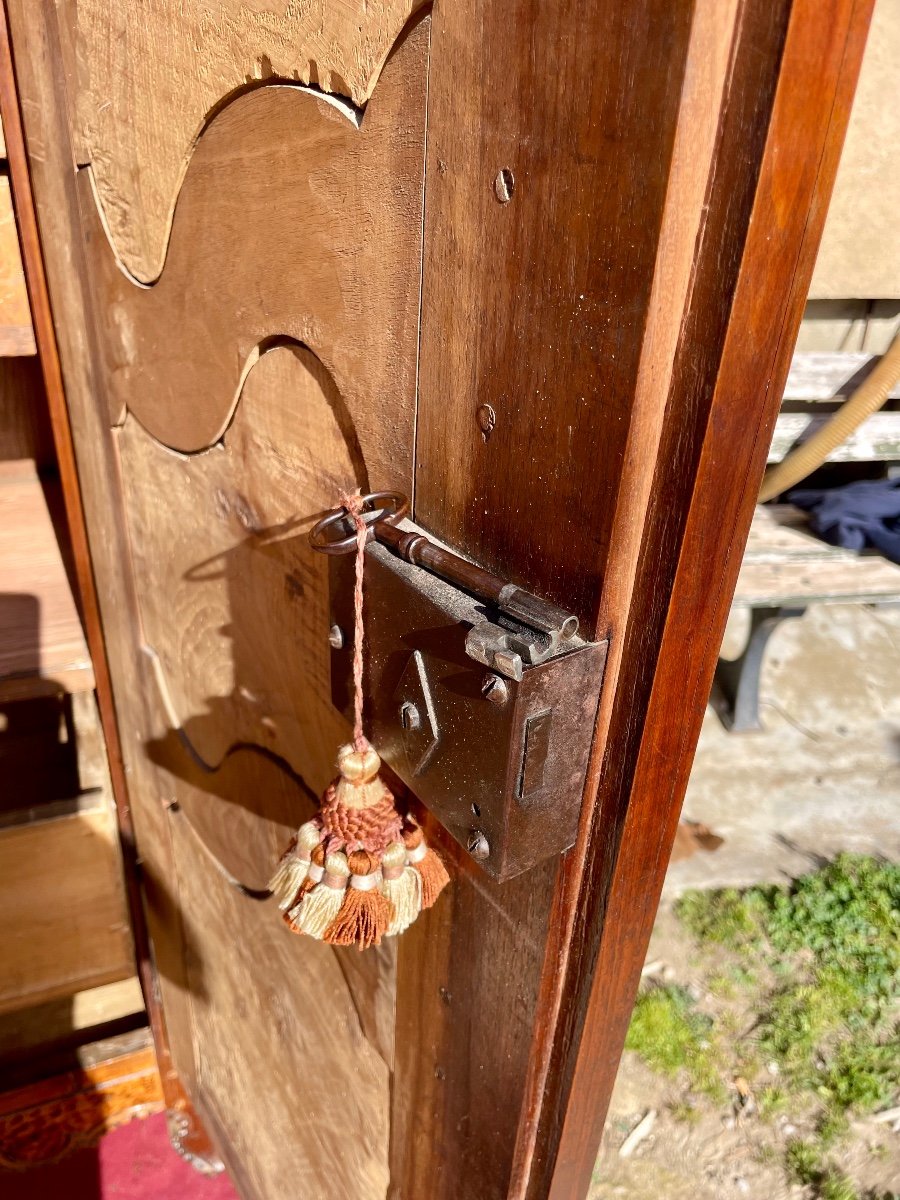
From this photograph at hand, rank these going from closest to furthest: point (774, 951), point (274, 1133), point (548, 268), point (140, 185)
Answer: point (548, 268)
point (140, 185)
point (274, 1133)
point (774, 951)

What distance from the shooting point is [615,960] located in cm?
49

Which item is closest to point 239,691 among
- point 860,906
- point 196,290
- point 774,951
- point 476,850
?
point 196,290

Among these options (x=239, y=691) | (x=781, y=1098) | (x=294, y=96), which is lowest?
(x=781, y=1098)

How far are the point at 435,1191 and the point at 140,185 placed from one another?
89 centimetres

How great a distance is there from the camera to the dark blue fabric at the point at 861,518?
2494 mm

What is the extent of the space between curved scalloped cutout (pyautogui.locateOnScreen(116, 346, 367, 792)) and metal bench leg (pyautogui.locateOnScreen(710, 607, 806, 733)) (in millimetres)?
2183

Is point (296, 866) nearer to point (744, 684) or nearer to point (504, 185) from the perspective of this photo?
point (504, 185)

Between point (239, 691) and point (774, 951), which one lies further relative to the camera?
point (774, 951)

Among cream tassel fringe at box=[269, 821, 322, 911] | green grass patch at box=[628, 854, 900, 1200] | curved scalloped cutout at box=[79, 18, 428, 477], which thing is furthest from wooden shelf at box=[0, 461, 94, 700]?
green grass patch at box=[628, 854, 900, 1200]

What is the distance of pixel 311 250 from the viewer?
0.54 metres

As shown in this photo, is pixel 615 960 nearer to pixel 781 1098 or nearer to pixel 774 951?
pixel 781 1098

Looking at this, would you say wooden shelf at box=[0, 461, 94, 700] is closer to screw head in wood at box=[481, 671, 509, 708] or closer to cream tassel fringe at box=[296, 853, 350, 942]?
cream tassel fringe at box=[296, 853, 350, 942]

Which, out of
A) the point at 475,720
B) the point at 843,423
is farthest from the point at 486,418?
the point at 843,423

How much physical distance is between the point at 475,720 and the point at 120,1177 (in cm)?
171
